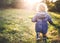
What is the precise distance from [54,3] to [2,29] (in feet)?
2.94

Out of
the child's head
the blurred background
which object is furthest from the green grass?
the child's head

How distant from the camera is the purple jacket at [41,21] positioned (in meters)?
2.37

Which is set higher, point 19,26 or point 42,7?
point 42,7

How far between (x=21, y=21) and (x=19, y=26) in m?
0.08

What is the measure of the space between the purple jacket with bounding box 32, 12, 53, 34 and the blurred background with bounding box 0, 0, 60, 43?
0.20 ft

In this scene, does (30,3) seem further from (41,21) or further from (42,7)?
(41,21)

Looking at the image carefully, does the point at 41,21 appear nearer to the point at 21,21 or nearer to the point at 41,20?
the point at 41,20

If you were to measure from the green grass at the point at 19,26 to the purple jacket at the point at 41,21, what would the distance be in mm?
64

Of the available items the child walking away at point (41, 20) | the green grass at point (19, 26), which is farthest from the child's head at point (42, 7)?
the green grass at point (19, 26)

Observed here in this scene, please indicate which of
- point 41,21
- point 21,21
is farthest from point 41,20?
point 21,21

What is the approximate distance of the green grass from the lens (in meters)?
2.29

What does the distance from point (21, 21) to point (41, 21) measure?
30 centimetres

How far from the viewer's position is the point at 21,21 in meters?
2.37

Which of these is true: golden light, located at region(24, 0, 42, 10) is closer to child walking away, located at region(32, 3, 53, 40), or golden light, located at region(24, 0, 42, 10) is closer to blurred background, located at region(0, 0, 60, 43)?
blurred background, located at region(0, 0, 60, 43)
